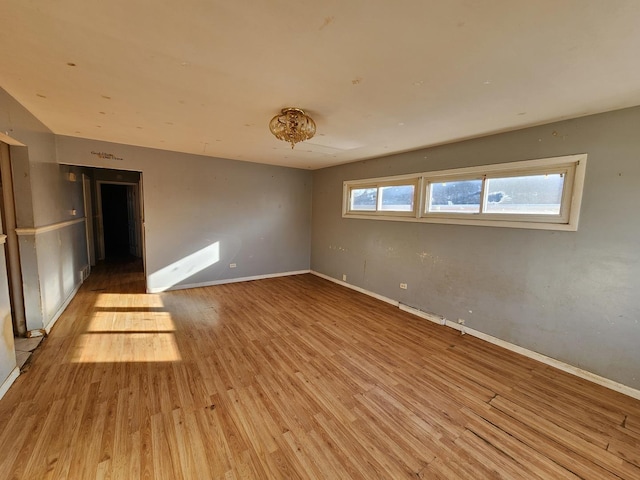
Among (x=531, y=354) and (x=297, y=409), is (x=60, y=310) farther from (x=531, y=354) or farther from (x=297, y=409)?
(x=531, y=354)

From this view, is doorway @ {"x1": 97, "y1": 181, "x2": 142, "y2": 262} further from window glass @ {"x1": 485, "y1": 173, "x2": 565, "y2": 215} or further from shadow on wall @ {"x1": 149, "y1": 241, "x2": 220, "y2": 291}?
window glass @ {"x1": 485, "y1": 173, "x2": 565, "y2": 215}

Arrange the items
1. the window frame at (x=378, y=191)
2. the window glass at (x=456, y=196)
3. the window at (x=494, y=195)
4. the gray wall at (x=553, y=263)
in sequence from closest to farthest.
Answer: the gray wall at (x=553, y=263)
the window at (x=494, y=195)
the window glass at (x=456, y=196)
the window frame at (x=378, y=191)

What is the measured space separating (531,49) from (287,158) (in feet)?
12.1

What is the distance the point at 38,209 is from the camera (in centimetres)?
278

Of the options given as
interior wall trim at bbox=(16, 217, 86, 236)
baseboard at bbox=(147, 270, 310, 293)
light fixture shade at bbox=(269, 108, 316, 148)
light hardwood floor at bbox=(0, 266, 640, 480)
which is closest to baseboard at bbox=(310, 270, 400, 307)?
baseboard at bbox=(147, 270, 310, 293)

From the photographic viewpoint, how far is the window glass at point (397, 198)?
394 cm

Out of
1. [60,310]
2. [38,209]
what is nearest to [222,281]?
[60,310]

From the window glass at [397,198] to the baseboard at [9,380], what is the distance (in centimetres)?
455

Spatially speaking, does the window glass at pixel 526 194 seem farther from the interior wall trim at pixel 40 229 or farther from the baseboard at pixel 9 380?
the interior wall trim at pixel 40 229

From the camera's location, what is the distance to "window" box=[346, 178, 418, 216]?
3.93 metres

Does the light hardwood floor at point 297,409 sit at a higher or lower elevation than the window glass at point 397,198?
lower

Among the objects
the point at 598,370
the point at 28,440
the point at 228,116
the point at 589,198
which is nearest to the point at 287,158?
the point at 228,116

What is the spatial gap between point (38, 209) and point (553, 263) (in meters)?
5.46

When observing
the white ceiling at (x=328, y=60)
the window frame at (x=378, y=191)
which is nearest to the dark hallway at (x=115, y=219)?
the white ceiling at (x=328, y=60)
